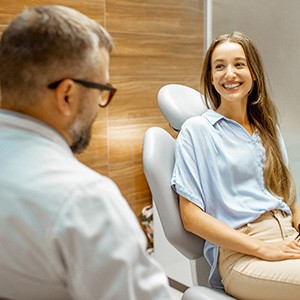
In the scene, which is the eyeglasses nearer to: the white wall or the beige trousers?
the beige trousers

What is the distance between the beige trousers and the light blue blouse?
0.04m

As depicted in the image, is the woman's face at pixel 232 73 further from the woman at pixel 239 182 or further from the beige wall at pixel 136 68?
the beige wall at pixel 136 68

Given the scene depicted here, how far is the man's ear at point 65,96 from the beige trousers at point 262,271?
36.2 inches

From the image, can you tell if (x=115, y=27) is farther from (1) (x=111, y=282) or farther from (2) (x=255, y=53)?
(1) (x=111, y=282)

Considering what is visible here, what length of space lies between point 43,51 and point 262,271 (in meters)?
1.03

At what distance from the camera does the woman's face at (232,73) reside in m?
1.79

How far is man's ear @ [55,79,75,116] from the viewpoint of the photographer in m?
0.91

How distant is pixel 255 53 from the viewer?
1.83 metres

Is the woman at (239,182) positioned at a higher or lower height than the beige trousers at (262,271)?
higher

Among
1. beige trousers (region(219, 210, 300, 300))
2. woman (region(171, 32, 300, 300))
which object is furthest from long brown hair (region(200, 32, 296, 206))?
beige trousers (region(219, 210, 300, 300))

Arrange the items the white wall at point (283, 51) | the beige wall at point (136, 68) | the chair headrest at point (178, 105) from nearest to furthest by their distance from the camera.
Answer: the chair headrest at point (178, 105), the white wall at point (283, 51), the beige wall at point (136, 68)

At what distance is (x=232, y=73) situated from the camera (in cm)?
178

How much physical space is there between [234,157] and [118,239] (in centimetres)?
99

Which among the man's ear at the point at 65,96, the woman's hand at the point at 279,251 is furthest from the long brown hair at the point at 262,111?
the man's ear at the point at 65,96
